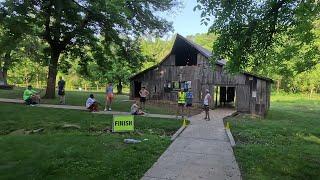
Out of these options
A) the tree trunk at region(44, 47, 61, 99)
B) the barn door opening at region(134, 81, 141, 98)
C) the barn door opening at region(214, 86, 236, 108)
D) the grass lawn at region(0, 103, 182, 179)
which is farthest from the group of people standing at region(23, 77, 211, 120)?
the barn door opening at region(214, 86, 236, 108)

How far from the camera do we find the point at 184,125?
64.3 ft

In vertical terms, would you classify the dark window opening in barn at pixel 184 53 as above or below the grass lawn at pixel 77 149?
Result: above

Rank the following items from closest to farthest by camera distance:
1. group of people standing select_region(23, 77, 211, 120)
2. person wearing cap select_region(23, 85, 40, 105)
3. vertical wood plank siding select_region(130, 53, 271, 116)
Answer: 1. group of people standing select_region(23, 77, 211, 120)
2. person wearing cap select_region(23, 85, 40, 105)
3. vertical wood plank siding select_region(130, 53, 271, 116)

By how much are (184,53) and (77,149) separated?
80.9 ft

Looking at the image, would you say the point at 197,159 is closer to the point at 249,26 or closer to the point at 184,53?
the point at 249,26

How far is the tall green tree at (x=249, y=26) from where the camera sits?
12172mm

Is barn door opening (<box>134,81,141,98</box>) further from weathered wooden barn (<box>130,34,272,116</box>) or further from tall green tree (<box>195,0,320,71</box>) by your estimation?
tall green tree (<box>195,0,320,71</box>)

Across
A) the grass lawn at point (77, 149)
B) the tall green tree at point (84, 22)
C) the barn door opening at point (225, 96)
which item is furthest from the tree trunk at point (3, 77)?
the grass lawn at point (77, 149)

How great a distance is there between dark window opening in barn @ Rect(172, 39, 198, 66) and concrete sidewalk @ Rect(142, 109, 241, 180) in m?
18.4

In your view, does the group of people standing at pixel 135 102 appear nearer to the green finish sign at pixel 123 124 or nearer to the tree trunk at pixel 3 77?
the green finish sign at pixel 123 124

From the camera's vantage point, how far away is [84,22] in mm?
30484

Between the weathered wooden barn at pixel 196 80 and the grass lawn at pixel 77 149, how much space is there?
1350 centimetres

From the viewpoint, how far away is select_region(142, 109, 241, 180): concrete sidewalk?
1049 cm

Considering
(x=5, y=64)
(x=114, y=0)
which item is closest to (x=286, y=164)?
(x=114, y=0)
